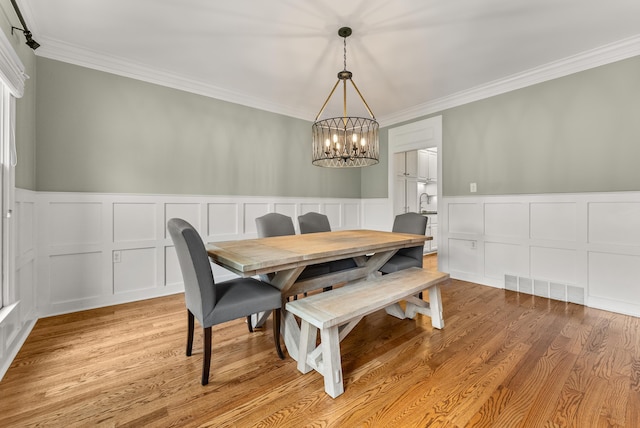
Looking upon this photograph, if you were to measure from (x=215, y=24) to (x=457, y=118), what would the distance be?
3.20m

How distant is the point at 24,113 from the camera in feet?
7.41

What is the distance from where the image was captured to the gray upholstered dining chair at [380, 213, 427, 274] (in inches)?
109

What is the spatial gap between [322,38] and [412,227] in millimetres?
2117

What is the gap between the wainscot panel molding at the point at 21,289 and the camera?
1784mm

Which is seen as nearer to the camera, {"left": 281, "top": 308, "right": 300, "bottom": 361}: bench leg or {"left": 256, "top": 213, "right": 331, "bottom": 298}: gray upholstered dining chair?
{"left": 281, "top": 308, "right": 300, "bottom": 361}: bench leg

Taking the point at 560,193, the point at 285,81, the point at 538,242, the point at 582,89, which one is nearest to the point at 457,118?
the point at 582,89

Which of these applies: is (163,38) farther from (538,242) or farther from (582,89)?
(538,242)

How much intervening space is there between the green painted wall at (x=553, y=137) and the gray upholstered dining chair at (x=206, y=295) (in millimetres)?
3213

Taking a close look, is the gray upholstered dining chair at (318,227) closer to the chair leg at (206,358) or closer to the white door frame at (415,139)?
the chair leg at (206,358)

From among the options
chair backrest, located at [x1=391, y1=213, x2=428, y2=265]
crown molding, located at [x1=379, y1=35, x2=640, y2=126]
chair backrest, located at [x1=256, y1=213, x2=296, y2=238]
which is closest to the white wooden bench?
chair backrest, located at [x1=391, y1=213, x2=428, y2=265]

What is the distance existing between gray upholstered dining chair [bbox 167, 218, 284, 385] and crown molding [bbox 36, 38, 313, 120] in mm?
2292

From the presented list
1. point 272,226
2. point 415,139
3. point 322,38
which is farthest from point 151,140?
point 415,139

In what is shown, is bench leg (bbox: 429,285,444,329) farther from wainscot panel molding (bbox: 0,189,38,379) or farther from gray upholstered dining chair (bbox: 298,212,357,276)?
wainscot panel molding (bbox: 0,189,38,379)

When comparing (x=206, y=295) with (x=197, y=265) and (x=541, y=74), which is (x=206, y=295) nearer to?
(x=197, y=265)
